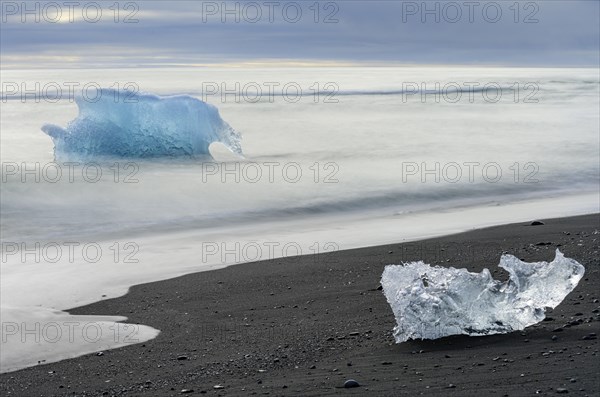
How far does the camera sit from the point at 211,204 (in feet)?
47.3

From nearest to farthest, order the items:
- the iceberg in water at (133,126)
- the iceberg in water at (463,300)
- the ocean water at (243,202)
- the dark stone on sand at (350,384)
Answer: the dark stone on sand at (350,384) → the iceberg in water at (463,300) → the ocean water at (243,202) → the iceberg in water at (133,126)

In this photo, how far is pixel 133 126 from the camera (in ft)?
58.3

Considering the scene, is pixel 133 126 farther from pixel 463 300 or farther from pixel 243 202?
pixel 463 300

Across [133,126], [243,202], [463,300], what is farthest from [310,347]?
[133,126]

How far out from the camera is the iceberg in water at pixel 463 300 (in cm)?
536

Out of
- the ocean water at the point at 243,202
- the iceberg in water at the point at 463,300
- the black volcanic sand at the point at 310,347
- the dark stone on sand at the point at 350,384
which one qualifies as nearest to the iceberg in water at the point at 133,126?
the ocean water at the point at 243,202

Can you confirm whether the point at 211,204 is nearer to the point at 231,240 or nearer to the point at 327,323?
the point at 231,240

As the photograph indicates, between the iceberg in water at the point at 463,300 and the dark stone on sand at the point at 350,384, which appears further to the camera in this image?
the iceberg in water at the point at 463,300

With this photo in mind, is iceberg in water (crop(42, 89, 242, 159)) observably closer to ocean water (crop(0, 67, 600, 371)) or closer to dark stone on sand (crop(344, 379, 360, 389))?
ocean water (crop(0, 67, 600, 371))

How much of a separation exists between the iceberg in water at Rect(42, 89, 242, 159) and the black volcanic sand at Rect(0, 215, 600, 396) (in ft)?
29.4

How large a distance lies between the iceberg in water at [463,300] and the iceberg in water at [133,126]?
39.3 ft

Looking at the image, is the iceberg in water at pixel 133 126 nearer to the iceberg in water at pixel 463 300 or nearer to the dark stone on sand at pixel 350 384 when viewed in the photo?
the iceberg in water at pixel 463 300

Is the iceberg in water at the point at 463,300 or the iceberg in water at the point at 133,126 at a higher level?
the iceberg in water at the point at 133,126

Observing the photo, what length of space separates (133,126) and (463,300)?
1324cm
